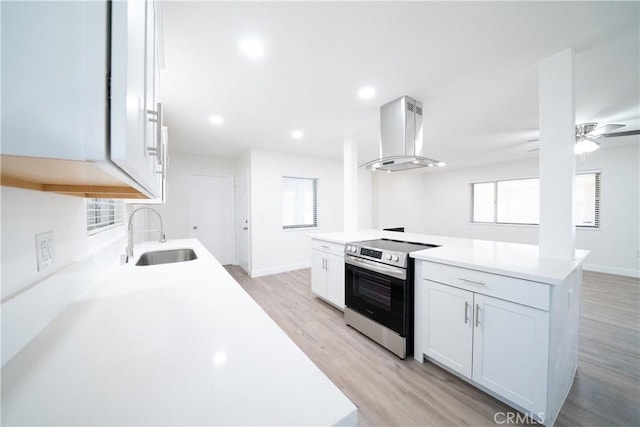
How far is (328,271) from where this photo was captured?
9.37 feet

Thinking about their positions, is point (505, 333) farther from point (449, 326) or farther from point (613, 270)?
point (613, 270)

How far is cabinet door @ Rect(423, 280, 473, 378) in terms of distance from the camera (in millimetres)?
1567

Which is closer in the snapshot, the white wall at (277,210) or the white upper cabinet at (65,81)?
the white upper cabinet at (65,81)

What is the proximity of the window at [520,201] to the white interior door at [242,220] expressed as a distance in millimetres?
5452

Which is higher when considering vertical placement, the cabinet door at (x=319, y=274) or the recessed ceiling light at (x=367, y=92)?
the recessed ceiling light at (x=367, y=92)

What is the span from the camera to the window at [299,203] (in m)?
4.75

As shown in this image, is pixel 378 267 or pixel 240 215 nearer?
pixel 378 267

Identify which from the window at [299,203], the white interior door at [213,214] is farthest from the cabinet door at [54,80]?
the white interior door at [213,214]

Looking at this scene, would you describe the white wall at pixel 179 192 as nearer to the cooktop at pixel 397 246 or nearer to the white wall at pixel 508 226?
the cooktop at pixel 397 246

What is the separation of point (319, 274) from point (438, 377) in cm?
166

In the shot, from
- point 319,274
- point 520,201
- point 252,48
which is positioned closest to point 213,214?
point 319,274

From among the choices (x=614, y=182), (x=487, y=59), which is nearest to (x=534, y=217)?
(x=614, y=182)

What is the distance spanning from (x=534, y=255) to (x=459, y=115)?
6.29 feet

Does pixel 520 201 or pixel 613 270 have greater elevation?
pixel 520 201
